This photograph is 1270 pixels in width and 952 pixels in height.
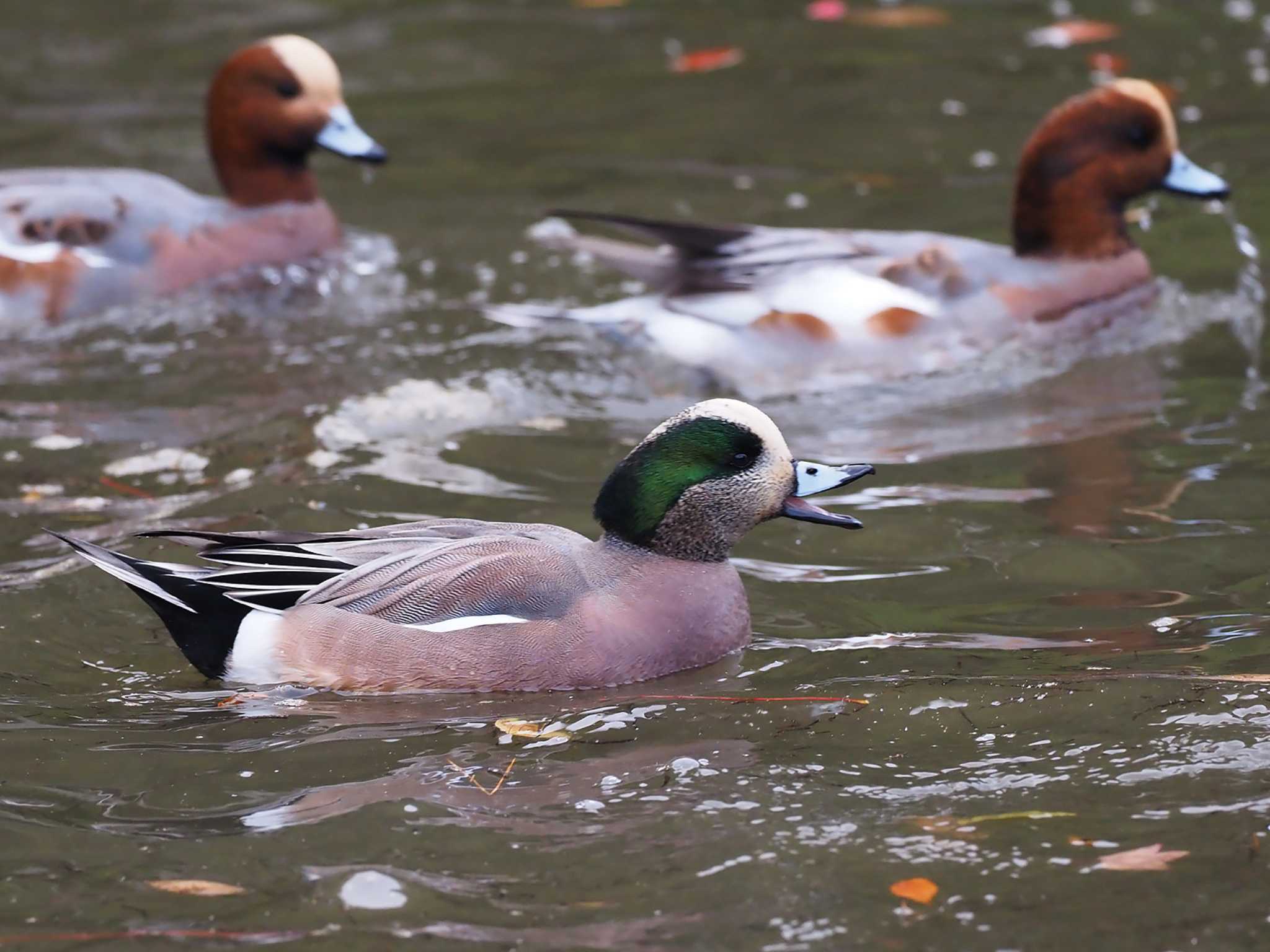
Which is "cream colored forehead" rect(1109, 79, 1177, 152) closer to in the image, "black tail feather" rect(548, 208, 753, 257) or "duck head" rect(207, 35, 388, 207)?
"black tail feather" rect(548, 208, 753, 257)

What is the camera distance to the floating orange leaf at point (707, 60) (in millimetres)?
10875

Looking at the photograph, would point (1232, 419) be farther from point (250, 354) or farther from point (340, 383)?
point (250, 354)

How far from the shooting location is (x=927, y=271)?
7262 millimetres

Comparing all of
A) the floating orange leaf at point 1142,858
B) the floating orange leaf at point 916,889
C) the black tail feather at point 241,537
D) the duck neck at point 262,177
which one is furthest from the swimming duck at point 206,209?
the floating orange leaf at point 1142,858

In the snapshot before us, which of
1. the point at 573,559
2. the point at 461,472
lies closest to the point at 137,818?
the point at 573,559

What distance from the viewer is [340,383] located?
23.1 ft

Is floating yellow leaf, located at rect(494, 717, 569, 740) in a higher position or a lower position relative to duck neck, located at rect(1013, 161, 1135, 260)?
lower

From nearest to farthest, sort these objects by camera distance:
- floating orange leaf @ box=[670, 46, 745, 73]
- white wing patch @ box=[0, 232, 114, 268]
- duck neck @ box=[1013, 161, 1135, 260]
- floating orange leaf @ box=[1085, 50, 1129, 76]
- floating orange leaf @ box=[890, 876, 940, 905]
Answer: floating orange leaf @ box=[890, 876, 940, 905] → duck neck @ box=[1013, 161, 1135, 260] → white wing patch @ box=[0, 232, 114, 268] → floating orange leaf @ box=[1085, 50, 1129, 76] → floating orange leaf @ box=[670, 46, 745, 73]

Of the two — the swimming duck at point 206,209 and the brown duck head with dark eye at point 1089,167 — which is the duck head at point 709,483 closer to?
the brown duck head with dark eye at point 1089,167

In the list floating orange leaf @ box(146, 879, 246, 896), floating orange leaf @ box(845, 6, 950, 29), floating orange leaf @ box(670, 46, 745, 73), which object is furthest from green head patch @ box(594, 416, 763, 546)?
floating orange leaf @ box(845, 6, 950, 29)

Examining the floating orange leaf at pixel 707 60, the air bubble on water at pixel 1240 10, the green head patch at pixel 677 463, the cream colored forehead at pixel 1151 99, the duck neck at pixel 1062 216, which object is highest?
the air bubble on water at pixel 1240 10

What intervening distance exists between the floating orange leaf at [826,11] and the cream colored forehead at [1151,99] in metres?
4.23

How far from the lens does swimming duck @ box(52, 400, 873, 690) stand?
455 cm

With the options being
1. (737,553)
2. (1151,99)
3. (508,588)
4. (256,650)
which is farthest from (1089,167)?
(256,650)
